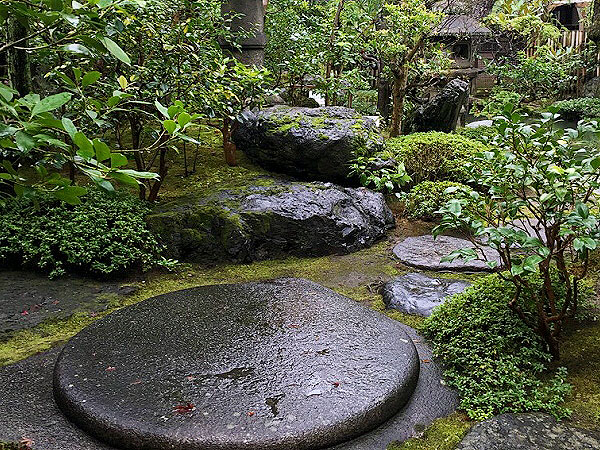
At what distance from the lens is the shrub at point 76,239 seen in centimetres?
383

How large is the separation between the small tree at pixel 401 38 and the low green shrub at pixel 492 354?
483 centimetres

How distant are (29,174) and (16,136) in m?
4.21

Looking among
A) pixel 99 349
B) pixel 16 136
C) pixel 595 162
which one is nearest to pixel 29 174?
pixel 99 349

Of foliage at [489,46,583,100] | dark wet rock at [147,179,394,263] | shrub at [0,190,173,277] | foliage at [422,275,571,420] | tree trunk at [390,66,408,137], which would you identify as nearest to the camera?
foliage at [422,275,571,420]

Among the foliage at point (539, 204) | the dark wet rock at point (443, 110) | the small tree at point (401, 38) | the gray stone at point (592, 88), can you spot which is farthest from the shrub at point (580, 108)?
the foliage at point (539, 204)

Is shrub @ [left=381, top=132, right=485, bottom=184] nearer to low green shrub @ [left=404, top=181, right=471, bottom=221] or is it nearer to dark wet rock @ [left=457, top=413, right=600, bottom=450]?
low green shrub @ [left=404, top=181, right=471, bottom=221]

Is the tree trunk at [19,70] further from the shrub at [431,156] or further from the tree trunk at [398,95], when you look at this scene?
the tree trunk at [398,95]

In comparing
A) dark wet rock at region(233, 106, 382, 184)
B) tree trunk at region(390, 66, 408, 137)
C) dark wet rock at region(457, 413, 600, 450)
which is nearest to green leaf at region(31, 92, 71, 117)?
dark wet rock at region(457, 413, 600, 450)

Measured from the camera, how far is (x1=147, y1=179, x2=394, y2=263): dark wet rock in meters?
4.35

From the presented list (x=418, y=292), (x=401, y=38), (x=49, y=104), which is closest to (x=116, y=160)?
(x=49, y=104)

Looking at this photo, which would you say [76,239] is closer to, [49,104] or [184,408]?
[184,408]

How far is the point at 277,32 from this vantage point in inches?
298

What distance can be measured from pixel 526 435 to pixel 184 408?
137 centimetres

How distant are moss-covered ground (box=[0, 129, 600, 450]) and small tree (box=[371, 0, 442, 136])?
2.61 m
